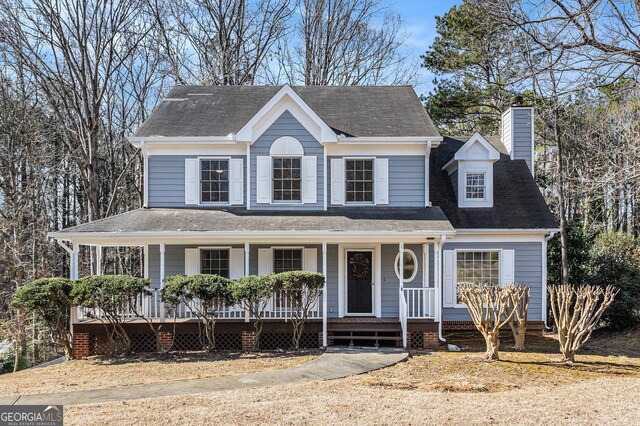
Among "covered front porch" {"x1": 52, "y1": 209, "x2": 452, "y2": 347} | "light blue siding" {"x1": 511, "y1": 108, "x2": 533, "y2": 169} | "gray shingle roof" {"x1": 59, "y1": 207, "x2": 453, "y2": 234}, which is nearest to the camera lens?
"gray shingle roof" {"x1": 59, "y1": 207, "x2": 453, "y2": 234}

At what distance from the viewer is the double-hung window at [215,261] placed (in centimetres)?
1377

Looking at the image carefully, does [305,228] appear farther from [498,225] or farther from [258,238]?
[498,225]

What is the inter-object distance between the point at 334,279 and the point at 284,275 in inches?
103

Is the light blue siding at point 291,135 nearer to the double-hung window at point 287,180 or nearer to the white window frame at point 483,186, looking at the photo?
the double-hung window at point 287,180

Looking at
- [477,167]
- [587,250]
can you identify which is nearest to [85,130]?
[477,167]

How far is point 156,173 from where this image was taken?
45.7ft

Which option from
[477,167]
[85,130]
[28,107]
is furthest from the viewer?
[28,107]

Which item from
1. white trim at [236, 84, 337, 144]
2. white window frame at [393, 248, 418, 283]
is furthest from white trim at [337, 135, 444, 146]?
white window frame at [393, 248, 418, 283]

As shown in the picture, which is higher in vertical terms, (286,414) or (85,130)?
(85,130)

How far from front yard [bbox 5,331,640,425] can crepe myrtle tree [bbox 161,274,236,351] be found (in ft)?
4.42

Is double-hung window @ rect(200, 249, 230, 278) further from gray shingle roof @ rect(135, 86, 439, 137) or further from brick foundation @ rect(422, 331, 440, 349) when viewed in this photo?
brick foundation @ rect(422, 331, 440, 349)

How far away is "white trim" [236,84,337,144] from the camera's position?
13.5 metres

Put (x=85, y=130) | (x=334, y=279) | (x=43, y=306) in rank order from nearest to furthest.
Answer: (x=43, y=306), (x=334, y=279), (x=85, y=130)

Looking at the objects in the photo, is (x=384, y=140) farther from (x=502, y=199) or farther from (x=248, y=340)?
(x=248, y=340)
